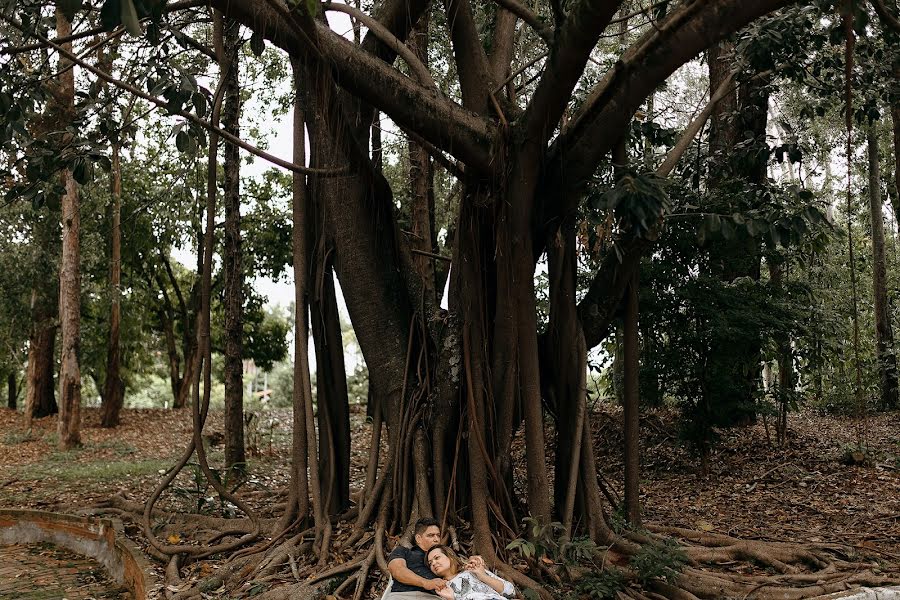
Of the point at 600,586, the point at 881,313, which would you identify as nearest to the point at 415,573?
the point at 600,586

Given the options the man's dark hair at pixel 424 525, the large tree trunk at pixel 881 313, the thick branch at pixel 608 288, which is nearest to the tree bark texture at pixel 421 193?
the thick branch at pixel 608 288

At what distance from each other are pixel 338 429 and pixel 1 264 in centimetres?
1150

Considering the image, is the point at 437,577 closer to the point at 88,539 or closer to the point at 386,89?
the point at 386,89

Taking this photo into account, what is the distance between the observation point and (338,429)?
22.3 ft

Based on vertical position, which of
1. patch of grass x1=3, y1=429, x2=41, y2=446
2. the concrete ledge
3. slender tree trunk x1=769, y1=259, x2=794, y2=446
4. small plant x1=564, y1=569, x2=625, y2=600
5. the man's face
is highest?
slender tree trunk x1=769, y1=259, x2=794, y2=446

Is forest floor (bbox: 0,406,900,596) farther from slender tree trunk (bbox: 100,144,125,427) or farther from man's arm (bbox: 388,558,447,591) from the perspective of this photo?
man's arm (bbox: 388,558,447,591)

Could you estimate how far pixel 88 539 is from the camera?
25.8ft

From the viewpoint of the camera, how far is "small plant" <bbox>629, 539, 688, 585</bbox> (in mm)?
5258

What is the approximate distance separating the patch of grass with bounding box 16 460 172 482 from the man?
22.2 feet

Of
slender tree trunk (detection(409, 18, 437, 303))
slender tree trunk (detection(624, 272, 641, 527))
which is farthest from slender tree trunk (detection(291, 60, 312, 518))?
slender tree trunk (detection(624, 272, 641, 527))

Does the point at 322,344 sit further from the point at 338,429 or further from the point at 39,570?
the point at 39,570

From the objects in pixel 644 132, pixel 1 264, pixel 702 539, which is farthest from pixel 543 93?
pixel 1 264

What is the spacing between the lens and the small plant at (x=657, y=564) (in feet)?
17.3

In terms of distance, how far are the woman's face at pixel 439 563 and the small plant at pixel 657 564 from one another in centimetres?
132
